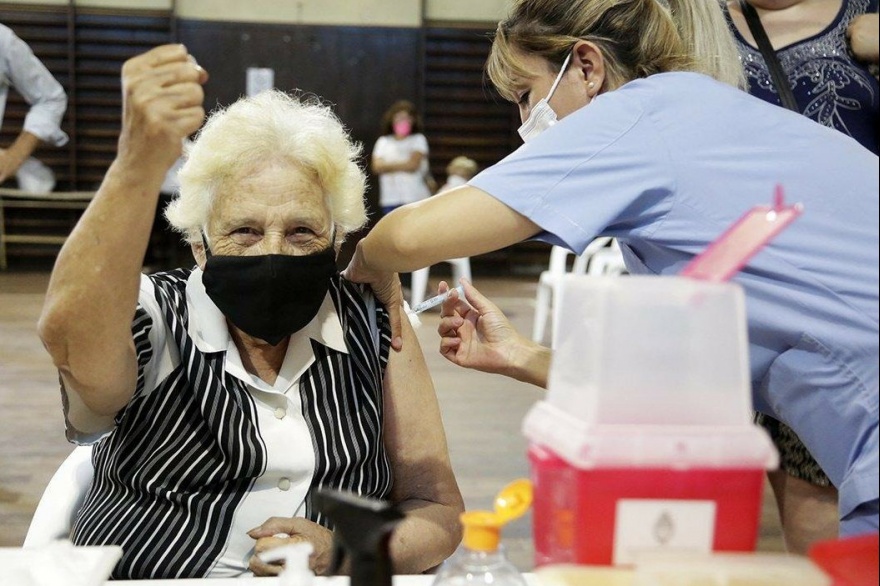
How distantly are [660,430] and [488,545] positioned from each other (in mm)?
219

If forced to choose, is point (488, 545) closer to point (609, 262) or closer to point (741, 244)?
point (741, 244)

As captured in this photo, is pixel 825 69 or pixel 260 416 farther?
pixel 825 69

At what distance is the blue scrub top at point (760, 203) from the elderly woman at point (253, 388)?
18.8 inches

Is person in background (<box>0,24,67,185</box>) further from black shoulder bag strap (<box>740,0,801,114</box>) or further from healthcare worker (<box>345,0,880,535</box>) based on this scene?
healthcare worker (<box>345,0,880,535</box>)

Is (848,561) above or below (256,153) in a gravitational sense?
below

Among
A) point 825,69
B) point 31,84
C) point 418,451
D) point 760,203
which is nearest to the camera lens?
point 760,203

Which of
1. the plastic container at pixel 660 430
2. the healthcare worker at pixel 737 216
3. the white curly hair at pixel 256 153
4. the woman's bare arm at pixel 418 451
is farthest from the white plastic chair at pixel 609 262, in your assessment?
the plastic container at pixel 660 430

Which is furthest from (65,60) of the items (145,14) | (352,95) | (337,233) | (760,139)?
(760,139)

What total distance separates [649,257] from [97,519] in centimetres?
95

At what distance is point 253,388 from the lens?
5.24 feet

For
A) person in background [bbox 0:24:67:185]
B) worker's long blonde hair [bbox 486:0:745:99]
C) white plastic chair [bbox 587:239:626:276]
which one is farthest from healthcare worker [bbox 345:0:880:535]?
white plastic chair [bbox 587:239:626:276]

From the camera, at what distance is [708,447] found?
2.68 ft

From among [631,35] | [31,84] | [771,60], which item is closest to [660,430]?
[631,35]

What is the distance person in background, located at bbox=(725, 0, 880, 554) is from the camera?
1884 mm
